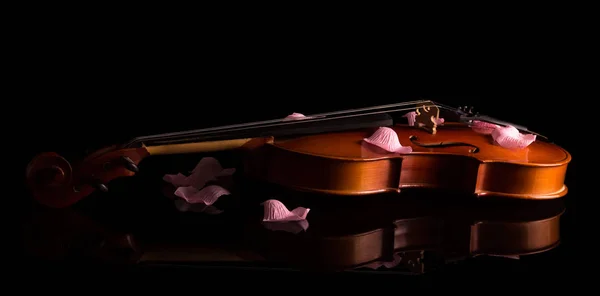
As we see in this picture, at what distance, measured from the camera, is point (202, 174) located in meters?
3.04

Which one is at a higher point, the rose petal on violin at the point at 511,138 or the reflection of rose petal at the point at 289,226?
the rose petal on violin at the point at 511,138

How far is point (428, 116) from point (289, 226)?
0.69m

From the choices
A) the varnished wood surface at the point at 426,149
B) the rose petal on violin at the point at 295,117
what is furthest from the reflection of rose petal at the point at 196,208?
the rose petal on violin at the point at 295,117

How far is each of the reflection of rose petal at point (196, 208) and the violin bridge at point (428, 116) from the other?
29.2 inches

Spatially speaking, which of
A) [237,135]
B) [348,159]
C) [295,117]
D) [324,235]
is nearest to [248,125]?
[237,135]

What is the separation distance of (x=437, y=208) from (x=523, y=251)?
354 millimetres

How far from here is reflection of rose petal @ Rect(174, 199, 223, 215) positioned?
2.80 meters

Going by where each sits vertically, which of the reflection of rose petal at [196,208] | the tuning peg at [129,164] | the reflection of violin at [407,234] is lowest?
the reflection of violin at [407,234]

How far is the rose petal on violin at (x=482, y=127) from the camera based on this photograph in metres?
3.09

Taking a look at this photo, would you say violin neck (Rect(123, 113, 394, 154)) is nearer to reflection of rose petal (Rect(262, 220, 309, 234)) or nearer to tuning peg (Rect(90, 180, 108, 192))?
tuning peg (Rect(90, 180, 108, 192))

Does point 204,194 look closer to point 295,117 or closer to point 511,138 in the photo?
point 295,117

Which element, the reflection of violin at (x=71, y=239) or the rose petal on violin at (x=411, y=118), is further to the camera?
the rose petal on violin at (x=411, y=118)

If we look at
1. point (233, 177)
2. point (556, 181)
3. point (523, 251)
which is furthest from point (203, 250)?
point (556, 181)

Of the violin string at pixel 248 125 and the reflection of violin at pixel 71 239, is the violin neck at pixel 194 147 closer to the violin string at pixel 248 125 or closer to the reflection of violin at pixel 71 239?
the violin string at pixel 248 125
